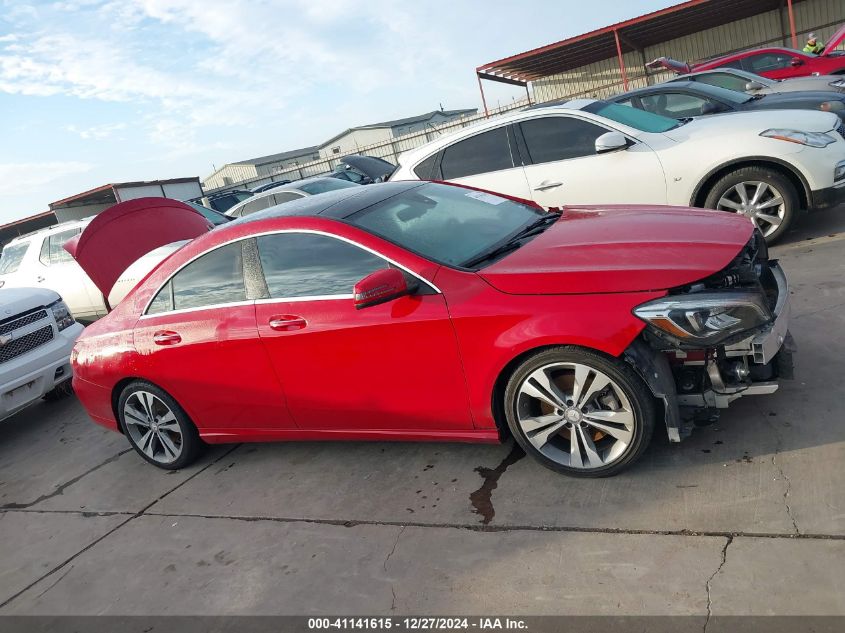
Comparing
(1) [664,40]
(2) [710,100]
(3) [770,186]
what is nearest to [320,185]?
(2) [710,100]

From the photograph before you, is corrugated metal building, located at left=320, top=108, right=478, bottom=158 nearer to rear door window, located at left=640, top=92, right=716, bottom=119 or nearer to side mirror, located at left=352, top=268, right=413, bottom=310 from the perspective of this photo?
rear door window, located at left=640, top=92, right=716, bottom=119

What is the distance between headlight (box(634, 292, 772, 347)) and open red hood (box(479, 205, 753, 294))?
0.30 feet

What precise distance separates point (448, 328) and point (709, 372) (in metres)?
1.20

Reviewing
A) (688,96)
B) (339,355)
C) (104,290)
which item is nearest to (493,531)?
(339,355)

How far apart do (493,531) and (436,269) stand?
1.26 meters

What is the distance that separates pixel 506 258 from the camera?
3426 millimetres

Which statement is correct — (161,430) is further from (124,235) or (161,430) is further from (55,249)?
(55,249)

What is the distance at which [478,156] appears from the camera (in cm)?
694

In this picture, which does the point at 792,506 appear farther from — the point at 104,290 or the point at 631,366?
the point at 104,290

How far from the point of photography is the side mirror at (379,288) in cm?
320

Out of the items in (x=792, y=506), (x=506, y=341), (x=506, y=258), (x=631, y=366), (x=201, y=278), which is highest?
(x=201, y=278)

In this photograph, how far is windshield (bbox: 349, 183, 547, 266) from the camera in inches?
140

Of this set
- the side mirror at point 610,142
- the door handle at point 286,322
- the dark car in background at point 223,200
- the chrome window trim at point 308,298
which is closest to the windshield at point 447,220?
the chrome window trim at point 308,298

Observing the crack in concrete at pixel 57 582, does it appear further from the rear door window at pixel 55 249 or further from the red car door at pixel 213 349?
the rear door window at pixel 55 249
